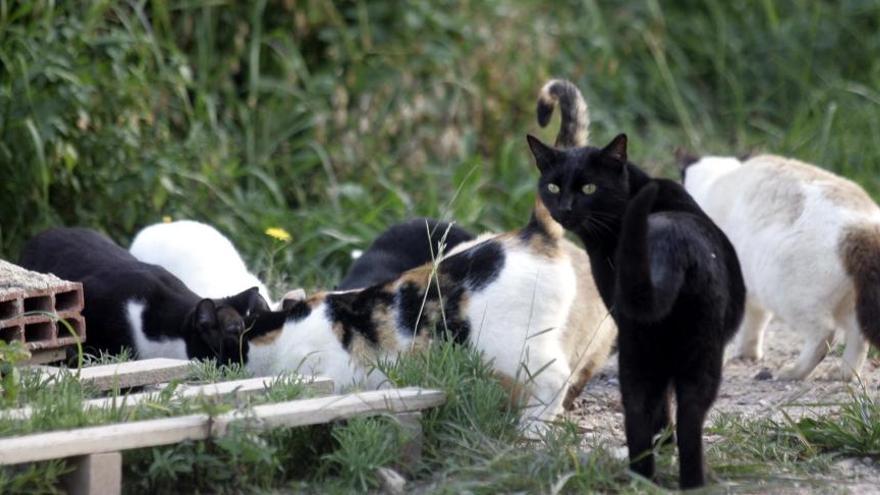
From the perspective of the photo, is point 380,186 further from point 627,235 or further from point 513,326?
point 627,235

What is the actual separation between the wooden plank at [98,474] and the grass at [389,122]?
25 centimetres

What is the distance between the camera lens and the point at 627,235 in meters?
3.32

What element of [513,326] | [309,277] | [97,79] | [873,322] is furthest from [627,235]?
[97,79]

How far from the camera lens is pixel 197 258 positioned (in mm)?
5801

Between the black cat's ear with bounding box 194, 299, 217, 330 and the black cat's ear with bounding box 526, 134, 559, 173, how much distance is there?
1.37 metres

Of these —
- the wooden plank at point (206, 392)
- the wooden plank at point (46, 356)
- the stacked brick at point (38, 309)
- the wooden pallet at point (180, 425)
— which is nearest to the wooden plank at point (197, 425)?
the wooden pallet at point (180, 425)

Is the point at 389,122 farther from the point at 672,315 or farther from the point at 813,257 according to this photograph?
the point at 672,315

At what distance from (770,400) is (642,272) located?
170 centimetres

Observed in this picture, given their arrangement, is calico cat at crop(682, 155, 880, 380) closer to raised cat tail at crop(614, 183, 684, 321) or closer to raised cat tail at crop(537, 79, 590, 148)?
raised cat tail at crop(537, 79, 590, 148)

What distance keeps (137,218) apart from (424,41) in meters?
2.32

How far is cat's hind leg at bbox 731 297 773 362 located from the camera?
18.5ft

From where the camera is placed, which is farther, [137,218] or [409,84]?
[409,84]

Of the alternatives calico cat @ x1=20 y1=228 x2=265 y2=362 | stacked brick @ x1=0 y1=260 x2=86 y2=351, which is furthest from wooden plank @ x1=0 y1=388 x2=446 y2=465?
stacked brick @ x1=0 y1=260 x2=86 y2=351

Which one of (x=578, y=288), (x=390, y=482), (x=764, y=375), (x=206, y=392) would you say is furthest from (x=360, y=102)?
(x=390, y=482)
